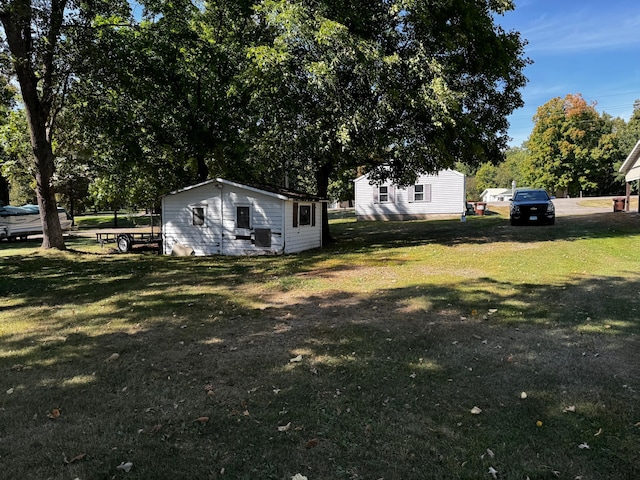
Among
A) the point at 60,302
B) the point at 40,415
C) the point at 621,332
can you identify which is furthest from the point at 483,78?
the point at 40,415

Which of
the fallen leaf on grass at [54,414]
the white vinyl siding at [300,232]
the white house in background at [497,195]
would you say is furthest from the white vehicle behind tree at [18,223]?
the white house in background at [497,195]

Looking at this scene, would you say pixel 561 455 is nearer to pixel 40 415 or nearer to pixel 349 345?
pixel 349 345

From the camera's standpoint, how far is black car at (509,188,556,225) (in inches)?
763

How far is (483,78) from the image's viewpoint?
15352 millimetres

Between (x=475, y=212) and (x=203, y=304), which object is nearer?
(x=203, y=304)

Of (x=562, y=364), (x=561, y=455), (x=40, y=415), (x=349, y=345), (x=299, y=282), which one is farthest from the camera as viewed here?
(x=299, y=282)

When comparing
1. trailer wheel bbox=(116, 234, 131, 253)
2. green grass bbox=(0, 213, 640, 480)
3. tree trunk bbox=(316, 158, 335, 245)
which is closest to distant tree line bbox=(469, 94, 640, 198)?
tree trunk bbox=(316, 158, 335, 245)

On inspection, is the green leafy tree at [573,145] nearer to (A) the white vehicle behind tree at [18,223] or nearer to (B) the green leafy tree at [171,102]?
(B) the green leafy tree at [171,102]

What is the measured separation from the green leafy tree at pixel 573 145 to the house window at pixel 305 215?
154 ft

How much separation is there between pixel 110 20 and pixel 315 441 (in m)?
16.0

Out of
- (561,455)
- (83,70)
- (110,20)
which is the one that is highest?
(110,20)

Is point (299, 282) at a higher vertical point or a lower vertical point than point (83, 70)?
lower

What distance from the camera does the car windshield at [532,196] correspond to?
19.7 m

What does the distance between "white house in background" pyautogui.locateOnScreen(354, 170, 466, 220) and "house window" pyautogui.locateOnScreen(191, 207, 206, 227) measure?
16496 mm
